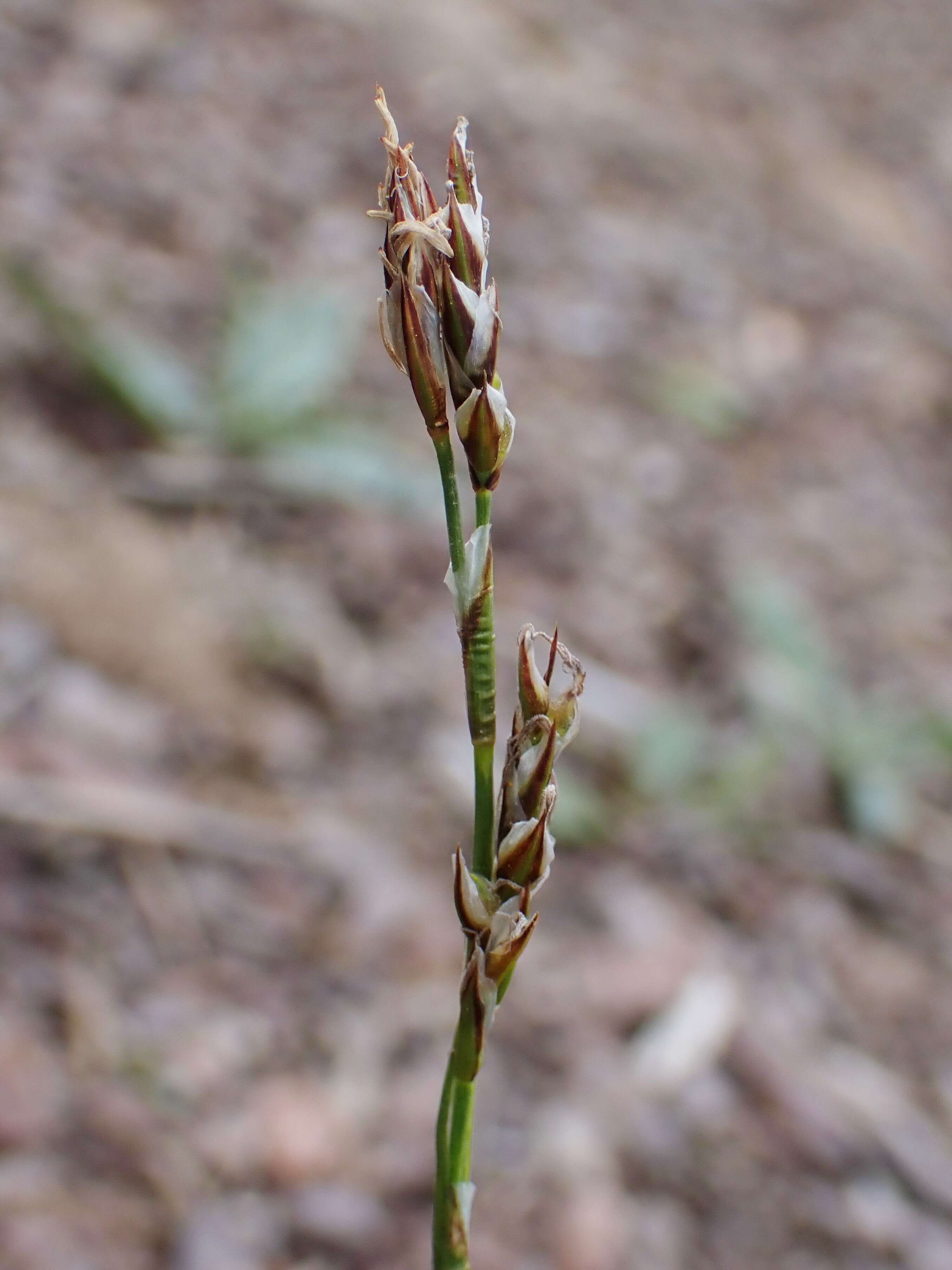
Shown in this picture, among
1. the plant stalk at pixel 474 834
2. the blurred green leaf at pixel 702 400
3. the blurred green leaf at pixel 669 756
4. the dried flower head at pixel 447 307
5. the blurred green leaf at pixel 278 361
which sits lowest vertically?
the plant stalk at pixel 474 834

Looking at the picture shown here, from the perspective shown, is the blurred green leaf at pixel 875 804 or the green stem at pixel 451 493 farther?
the blurred green leaf at pixel 875 804

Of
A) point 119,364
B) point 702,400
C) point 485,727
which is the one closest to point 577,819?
point 119,364

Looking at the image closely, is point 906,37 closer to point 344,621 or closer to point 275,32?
point 275,32

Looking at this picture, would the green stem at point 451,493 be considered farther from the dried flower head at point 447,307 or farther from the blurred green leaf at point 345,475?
the blurred green leaf at point 345,475

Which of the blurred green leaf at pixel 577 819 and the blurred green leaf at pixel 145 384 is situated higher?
the blurred green leaf at pixel 145 384

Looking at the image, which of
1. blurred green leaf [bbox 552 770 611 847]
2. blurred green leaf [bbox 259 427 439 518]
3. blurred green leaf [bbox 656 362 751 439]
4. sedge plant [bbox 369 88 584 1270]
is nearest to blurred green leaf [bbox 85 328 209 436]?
blurred green leaf [bbox 259 427 439 518]

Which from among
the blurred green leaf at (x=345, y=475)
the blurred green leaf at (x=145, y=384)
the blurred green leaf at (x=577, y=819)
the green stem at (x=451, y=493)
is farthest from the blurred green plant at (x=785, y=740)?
the green stem at (x=451, y=493)

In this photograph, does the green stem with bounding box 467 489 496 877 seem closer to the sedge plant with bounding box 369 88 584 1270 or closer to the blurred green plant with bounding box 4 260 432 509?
the sedge plant with bounding box 369 88 584 1270

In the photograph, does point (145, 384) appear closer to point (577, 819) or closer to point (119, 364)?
point (119, 364)
